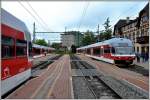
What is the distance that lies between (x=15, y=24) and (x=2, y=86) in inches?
160

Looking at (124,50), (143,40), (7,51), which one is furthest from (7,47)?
(143,40)

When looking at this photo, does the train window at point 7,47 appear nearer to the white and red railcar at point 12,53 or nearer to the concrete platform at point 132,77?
the white and red railcar at point 12,53

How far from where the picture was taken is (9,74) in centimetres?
1346

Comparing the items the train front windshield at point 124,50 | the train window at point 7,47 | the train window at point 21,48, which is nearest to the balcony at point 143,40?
the train front windshield at point 124,50

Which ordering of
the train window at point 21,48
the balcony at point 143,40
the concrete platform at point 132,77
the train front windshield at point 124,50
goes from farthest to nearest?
1. the balcony at point 143,40
2. the train front windshield at point 124,50
3. the concrete platform at point 132,77
4. the train window at point 21,48

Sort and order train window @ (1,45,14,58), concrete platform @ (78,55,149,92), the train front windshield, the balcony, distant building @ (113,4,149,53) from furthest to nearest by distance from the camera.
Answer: distant building @ (113,4,149,53)
the balcony
the train front windshield
concrete platform @ (78,55,149,92)
train window @ (1,45,14,58)

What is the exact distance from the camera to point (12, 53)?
568 inches

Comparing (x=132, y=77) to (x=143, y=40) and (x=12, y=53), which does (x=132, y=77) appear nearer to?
(x=12, y=53)

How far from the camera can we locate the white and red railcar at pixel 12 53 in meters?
12.5

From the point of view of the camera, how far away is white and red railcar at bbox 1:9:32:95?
12.5 meters

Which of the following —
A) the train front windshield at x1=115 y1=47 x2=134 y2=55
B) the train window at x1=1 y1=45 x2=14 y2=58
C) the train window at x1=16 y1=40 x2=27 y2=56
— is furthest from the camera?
the train front windshield at x1=115 y1=47 x2=134 y2=55

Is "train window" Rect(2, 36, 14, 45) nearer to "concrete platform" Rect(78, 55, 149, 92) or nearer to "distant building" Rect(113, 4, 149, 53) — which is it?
"concrete platform" Rect(78, 55, 149, 92)

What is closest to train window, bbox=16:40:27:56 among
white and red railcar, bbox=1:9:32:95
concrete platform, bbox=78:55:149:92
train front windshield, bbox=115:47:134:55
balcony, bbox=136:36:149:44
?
white and red railcar, bbox=1:9:32:95

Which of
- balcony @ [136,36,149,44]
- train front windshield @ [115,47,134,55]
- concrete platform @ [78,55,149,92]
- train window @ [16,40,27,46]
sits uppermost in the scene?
balcony @ [136,36,149,44]
